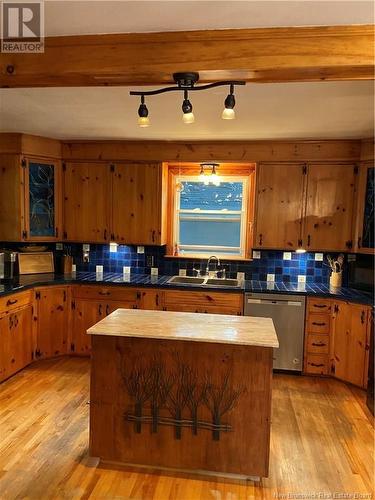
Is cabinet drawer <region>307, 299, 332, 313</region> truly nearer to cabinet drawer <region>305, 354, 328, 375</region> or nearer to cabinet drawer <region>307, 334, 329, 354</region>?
cabinet drawer <region>307, 334, 329, 354</region>

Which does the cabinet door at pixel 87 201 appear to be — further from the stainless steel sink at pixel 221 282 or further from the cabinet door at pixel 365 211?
the cabinet door at pixel 365 211

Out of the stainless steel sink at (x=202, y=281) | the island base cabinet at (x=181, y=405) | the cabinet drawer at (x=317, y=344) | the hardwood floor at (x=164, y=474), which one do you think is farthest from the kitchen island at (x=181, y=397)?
the stainless steel sink at (x=202, y=281)

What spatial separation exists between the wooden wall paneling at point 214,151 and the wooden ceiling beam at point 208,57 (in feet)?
7.58

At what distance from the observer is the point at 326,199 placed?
397 centimetres

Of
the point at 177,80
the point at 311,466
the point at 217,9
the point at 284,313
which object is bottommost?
the point at 311,466

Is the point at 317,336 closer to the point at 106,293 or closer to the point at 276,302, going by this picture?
the point at 276,302

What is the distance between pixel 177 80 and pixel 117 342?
5.07 ft

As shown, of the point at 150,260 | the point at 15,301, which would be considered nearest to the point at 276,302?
the point at 150,260

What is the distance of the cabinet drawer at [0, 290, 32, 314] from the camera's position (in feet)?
11.1

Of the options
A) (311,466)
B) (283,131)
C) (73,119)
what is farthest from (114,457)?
(283,131)

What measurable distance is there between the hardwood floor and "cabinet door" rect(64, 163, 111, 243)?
1.63 meters

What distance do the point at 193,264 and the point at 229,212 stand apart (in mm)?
783

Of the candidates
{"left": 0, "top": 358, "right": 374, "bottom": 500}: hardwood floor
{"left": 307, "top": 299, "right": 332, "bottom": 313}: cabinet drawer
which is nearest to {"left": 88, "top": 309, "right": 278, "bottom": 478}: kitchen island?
{"left": 0, "top": 358, "right": 374, "bottom": 500}: hardwood floor

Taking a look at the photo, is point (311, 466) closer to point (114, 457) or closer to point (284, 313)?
point (114, 457)
